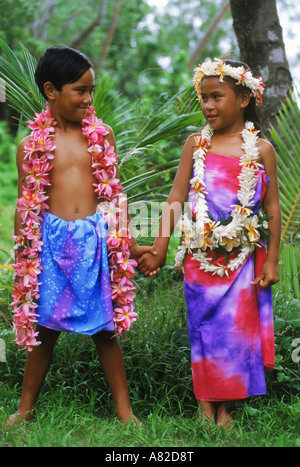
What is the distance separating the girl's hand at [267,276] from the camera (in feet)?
8.49

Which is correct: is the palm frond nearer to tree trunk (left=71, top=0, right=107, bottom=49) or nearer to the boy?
the boy

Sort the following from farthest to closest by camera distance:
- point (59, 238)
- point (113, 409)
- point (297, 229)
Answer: point (297, 229) < point (113, 409) < point (59, 238)

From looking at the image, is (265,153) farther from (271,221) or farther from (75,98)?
(75,98)

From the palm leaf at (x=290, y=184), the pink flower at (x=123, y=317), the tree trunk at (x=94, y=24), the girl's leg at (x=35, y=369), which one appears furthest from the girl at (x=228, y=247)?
the tree trunk at (x=94, y=24)

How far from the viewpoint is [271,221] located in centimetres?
265

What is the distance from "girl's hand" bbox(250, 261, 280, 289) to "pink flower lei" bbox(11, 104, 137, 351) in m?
0.60

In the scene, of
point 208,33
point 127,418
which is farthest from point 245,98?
point 208,33

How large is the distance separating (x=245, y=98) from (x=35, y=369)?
1.66 meters

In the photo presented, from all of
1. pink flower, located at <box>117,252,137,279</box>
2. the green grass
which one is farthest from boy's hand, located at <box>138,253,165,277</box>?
the green grass

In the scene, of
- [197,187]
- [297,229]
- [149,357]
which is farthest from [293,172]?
[149,357]

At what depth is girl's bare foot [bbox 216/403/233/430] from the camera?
2598 millimetres

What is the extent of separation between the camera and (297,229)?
145 inches
